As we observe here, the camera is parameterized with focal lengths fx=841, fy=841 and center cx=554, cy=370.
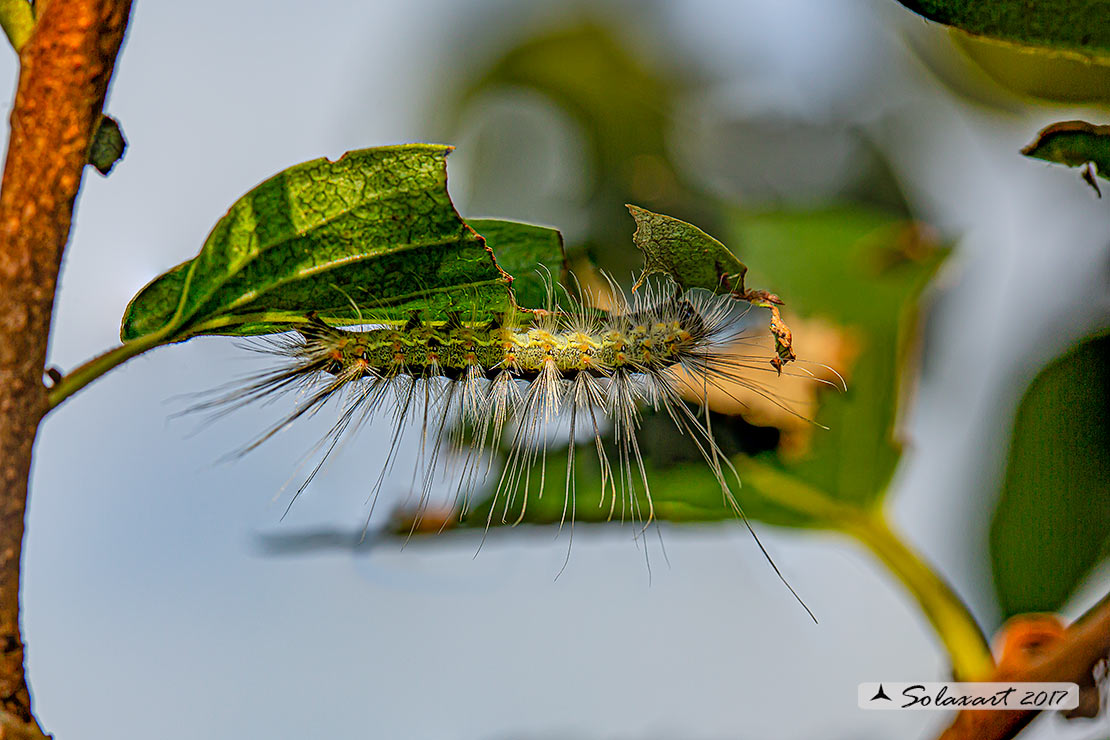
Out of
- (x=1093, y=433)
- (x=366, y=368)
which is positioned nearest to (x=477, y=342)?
(x=366, y=368)

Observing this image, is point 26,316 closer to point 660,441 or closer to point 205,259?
point 205,259

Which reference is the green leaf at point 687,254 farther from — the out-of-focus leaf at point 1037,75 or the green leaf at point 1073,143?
the out-of-focus leaf at point 1037,75

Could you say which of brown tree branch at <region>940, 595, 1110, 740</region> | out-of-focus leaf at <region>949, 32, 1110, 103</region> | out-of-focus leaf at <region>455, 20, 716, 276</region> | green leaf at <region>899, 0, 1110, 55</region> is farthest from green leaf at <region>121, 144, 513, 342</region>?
out-of-focus leaf at <region>949, 32, 1110, 103</region>

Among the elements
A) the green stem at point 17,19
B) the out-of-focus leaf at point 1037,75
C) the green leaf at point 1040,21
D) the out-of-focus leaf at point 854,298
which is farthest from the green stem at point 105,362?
the out-of-focus leaf at point 1037,75

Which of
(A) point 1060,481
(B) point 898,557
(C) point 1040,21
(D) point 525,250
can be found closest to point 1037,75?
(A) point 1060,481

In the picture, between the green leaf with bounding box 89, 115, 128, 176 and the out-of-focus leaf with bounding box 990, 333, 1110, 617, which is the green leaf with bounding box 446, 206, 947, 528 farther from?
the green leaf with bounding box 89, 115, 128, 176
